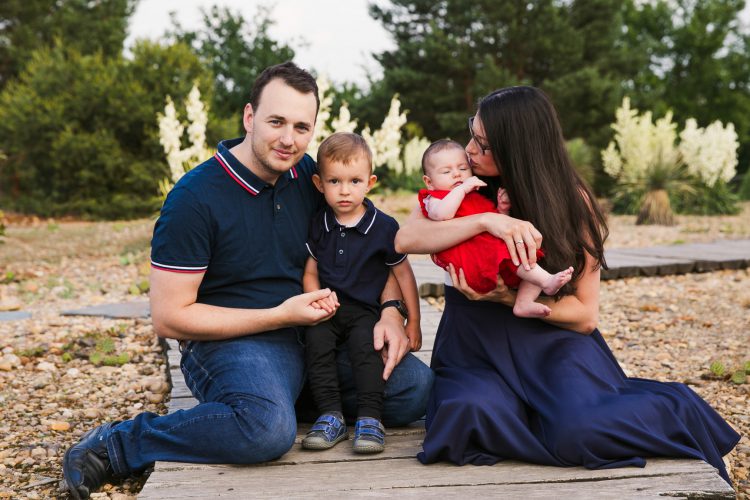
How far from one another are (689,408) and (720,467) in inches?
8.6

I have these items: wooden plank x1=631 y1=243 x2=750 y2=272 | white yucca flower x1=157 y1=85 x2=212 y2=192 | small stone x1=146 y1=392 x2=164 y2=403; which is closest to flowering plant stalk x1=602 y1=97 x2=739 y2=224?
wooden plank x1=631 y1=243 x2=750 y2=272

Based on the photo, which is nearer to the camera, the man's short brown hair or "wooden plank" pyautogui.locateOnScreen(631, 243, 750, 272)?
the man's short brown hair

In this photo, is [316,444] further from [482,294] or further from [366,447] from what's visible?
[482,294]

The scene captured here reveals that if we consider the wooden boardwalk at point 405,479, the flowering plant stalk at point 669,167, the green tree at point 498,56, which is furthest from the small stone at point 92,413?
the green tree at point 498,56

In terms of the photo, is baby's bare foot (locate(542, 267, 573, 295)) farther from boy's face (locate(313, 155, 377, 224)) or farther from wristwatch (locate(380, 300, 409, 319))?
boy's face (locate(313, 155, 377, 224))

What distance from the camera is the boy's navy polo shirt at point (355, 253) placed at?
2.86 metres

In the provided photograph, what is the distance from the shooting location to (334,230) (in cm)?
289

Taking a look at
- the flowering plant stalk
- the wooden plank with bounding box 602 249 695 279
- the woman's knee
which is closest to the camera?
the woman's knee

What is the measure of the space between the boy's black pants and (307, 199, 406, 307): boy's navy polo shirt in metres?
0.09

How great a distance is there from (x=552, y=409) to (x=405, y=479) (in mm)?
563

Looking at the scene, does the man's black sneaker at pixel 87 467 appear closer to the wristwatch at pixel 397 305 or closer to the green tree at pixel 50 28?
the wristwatch at pixel 397 305

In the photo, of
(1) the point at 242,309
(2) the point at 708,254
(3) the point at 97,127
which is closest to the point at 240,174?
(1) the point at 242,309

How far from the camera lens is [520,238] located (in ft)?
7.99

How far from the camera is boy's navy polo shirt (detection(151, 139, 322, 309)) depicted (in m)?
2.61
